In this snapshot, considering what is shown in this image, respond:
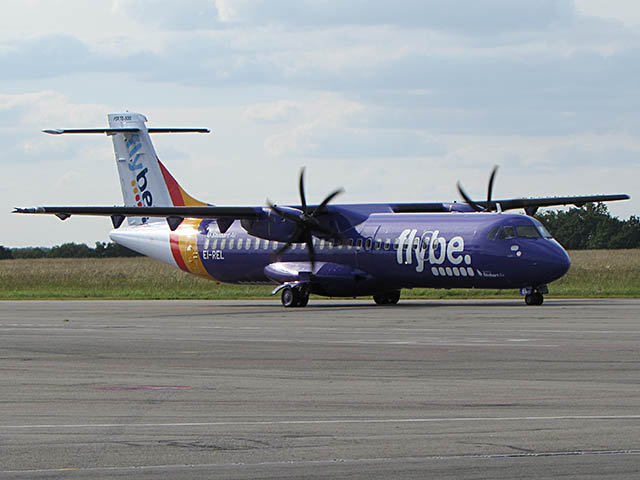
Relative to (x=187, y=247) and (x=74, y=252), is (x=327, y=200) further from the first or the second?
(x=74, y=252)

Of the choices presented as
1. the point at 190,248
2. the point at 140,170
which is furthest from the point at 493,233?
the point at 140,170

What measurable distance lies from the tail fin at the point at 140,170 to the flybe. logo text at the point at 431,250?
1127cm

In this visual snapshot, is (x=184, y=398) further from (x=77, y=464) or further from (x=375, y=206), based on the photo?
(x=375, y=206)

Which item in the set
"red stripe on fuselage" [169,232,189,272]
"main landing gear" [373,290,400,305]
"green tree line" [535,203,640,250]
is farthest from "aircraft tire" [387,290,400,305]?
"green tree line" [535,203,640,250]

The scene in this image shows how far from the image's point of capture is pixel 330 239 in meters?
37.1

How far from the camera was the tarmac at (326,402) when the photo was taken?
8.70 m

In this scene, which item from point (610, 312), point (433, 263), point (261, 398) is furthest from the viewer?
point (433, 263)

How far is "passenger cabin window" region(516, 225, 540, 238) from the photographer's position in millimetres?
33062

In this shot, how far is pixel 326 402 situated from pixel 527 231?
21820 millimetres

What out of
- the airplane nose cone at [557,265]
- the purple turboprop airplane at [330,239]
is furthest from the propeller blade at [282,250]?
the airplane nose cone at [557,265]

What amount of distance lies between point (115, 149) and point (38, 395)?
32.4 meters

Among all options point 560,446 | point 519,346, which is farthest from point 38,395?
point 519,346

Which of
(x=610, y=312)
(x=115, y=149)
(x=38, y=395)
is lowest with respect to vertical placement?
(x=610, y=312)

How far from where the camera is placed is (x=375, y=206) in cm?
3966
